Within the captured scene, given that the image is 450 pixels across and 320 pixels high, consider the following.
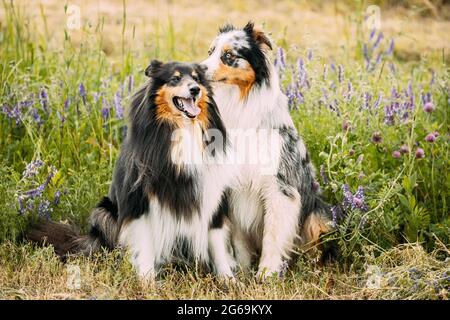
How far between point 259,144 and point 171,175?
2.03 ft

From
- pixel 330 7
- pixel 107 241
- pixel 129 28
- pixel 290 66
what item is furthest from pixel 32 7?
pixel 107 241

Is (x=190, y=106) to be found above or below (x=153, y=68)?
below

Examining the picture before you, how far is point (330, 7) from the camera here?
11867 millimetres

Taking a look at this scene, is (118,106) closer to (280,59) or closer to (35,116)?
(35,116)

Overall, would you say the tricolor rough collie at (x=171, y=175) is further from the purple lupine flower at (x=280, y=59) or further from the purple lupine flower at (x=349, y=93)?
the purple lupine flower at (x=280, y=59)

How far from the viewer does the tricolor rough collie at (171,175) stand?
4.40 m

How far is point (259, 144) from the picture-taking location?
15.5 ft

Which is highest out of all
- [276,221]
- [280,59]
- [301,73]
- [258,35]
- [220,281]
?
[258,35]

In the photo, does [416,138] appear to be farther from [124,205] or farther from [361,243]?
[124,205]

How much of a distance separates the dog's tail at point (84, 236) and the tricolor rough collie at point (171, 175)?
0.13 m

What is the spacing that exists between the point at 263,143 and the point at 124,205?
3.10 feet

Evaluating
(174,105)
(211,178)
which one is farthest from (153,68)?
(211,178)

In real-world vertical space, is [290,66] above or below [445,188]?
above

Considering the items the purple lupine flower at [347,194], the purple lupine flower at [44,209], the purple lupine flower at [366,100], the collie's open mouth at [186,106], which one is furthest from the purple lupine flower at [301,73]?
A: the purple lupine flower at [44,209]
